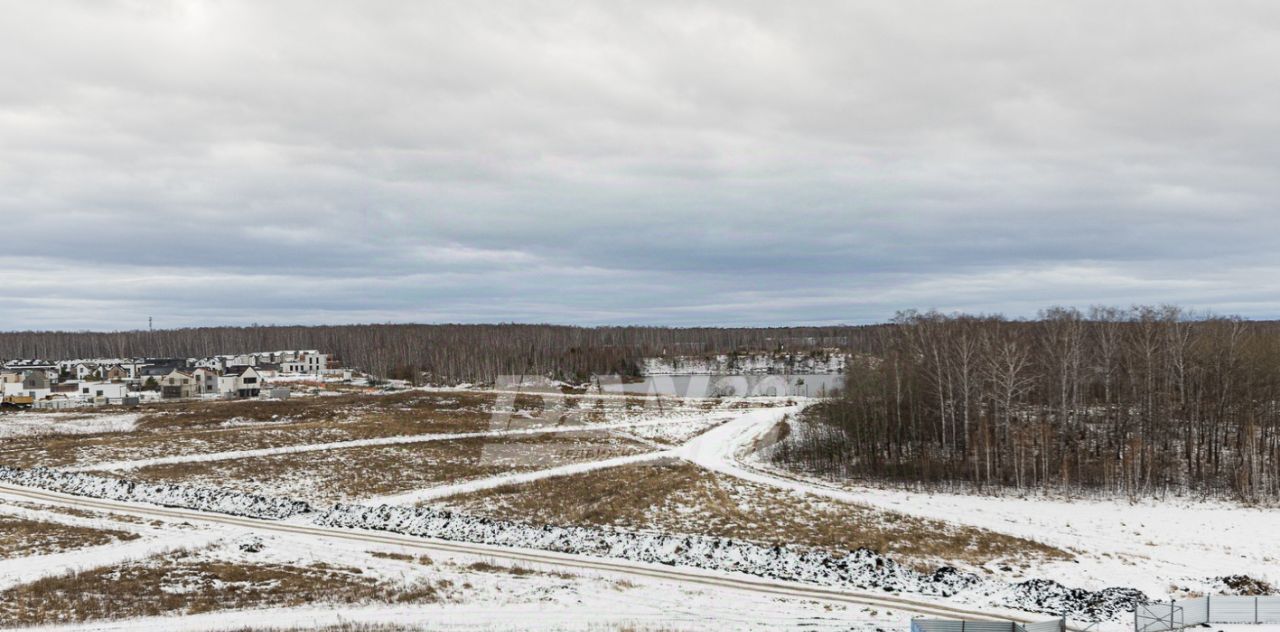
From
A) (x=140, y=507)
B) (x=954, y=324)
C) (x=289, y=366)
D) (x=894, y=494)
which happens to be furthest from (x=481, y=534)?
(x=289, y=366)

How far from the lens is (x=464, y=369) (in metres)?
163

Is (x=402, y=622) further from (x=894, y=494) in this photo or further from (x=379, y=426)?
(x=379, y=426)

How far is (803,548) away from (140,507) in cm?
3277

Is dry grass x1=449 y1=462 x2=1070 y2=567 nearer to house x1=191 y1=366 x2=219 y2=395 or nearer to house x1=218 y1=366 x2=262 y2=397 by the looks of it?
house x1=218 y1=366 x2=262 y2=397

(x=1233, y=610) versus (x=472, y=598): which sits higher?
(x=1233, y=610)

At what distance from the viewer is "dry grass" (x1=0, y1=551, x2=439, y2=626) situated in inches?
864

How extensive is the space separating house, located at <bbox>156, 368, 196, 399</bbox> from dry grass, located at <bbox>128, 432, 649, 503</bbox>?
234 ft

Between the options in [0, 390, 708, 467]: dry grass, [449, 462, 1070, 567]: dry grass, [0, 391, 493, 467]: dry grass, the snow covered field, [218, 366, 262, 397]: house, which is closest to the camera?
the snow covered field

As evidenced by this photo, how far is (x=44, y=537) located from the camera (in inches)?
1189

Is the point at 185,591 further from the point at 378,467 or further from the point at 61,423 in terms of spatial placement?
the point at 61,423

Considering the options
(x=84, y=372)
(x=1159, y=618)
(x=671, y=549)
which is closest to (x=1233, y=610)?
(x=1159, y=618)

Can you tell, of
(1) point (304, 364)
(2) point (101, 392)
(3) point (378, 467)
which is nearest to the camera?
(3) point (378, 467)

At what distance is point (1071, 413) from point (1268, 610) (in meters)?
46.2

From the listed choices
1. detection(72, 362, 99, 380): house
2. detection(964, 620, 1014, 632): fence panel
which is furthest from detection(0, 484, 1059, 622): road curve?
detection(72, 362, 99, 380): house
